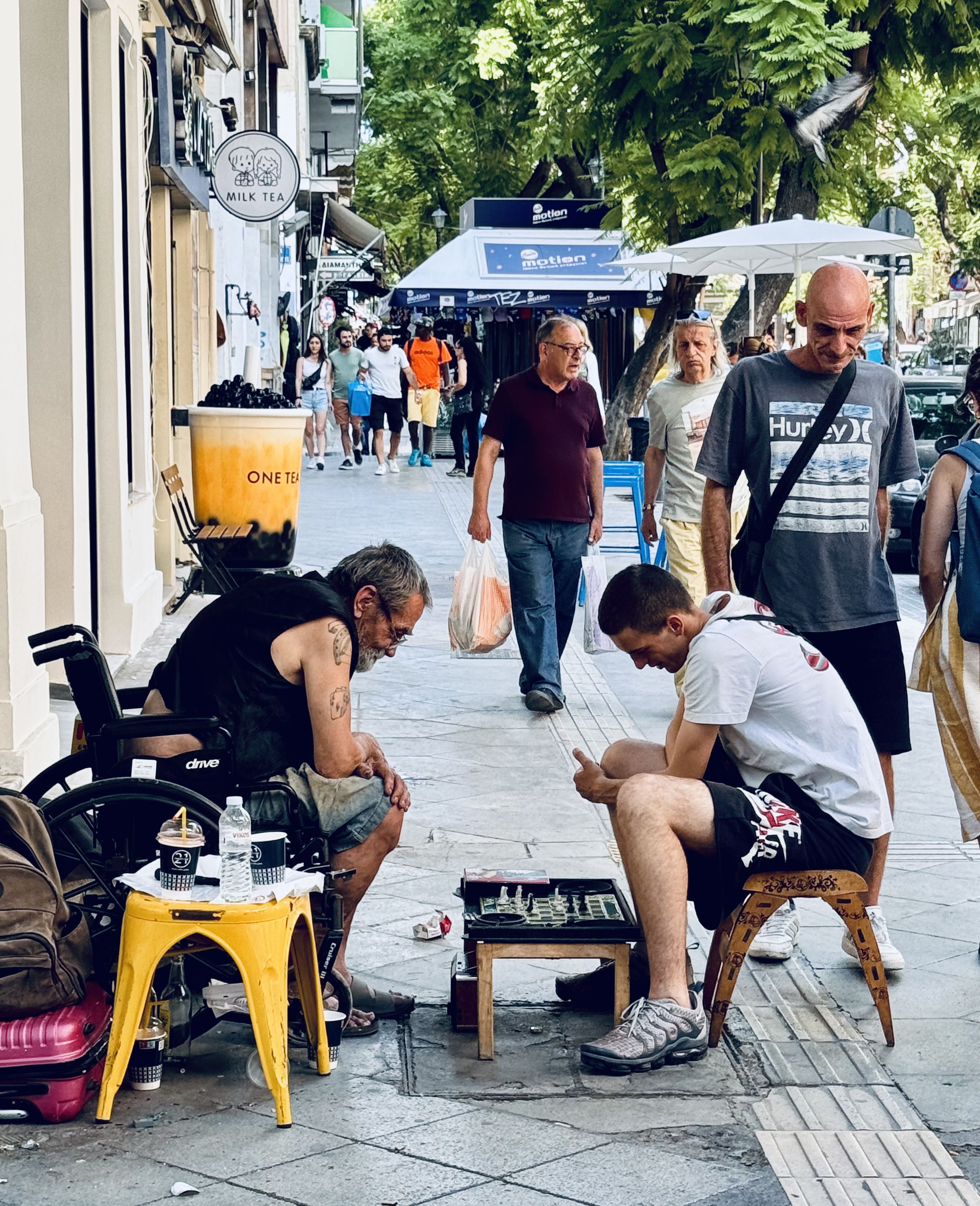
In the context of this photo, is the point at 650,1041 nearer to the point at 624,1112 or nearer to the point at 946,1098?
the point at 624,1112

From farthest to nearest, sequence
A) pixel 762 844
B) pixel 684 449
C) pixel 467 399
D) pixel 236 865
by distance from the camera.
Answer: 1. pixel 467 399
2. pixel 684 449
3. pixel 762 844
4. pixel 236 865

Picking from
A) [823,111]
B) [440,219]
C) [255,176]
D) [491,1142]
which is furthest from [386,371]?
[491,1142]

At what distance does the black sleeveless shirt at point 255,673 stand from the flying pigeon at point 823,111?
11.0 m

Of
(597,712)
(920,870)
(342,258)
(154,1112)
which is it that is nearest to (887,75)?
(597,712)

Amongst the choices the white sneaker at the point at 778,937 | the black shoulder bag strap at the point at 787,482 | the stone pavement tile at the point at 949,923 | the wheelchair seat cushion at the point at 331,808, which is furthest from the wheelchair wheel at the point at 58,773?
the stone pavement tile at the point at 949,923

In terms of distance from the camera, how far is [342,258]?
132ft

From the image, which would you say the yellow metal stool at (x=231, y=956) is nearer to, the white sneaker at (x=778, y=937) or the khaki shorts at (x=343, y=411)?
the white sneaker at (x=778, y=937)

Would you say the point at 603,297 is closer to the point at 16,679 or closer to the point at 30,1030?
the point at 16,679

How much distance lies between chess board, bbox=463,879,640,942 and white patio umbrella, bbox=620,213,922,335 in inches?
339

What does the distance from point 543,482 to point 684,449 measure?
74 cm

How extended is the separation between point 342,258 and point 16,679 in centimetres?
3514

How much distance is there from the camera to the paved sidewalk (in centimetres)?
351

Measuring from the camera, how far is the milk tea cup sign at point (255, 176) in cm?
1488

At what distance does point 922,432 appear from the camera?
17312 millimetres
